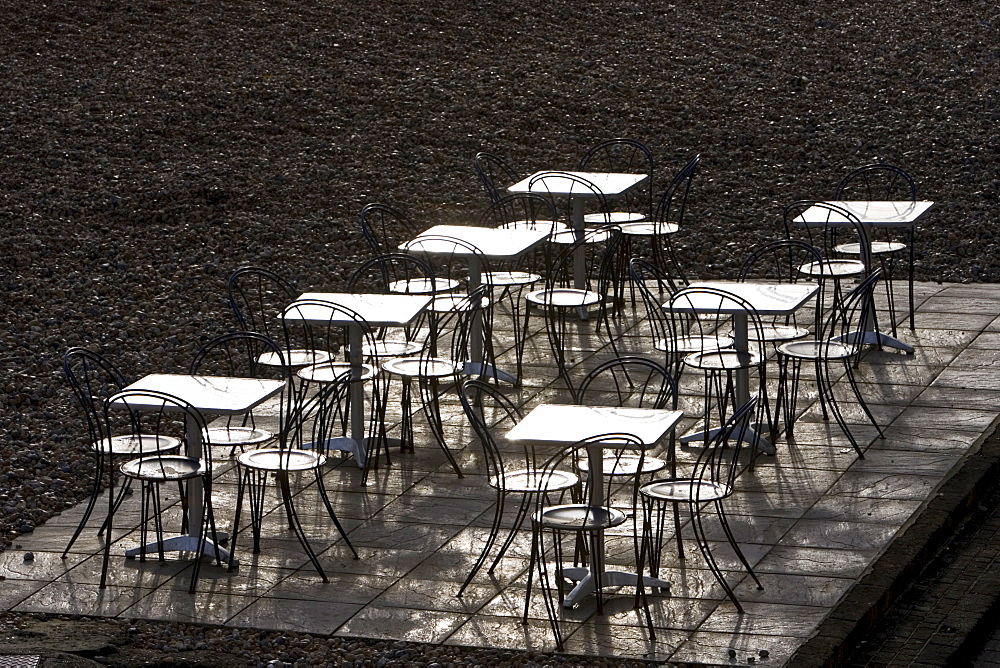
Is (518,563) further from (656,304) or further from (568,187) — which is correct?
(568,187)

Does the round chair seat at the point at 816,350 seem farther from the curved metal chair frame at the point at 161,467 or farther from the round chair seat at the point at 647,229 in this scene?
the curved metal chair frame at the point at 161,467

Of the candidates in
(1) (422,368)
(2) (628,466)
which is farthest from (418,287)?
(2) (628,466)

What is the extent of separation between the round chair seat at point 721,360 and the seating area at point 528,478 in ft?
0.08

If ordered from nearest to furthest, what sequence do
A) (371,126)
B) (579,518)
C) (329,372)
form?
(579,518) < (329,372) < (371,126)

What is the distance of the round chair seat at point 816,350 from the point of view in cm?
945

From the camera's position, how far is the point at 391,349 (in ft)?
32.9

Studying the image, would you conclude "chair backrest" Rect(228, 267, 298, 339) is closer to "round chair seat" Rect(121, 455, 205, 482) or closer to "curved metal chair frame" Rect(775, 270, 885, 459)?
"curved metal chair frame" Rect(775, 270, 885, 459)

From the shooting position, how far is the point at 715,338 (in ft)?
31.9

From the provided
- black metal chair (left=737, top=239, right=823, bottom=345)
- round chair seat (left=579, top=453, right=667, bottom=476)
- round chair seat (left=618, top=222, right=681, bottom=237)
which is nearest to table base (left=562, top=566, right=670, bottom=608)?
round chair seat (left=579, top=453, right=667, bottom=476)

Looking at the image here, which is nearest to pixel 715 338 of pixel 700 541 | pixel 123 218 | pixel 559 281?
pixel 700 541

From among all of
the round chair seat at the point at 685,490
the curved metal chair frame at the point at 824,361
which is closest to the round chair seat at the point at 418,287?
the curved metal chair frame at the point at 824,361

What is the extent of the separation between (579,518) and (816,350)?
302cm

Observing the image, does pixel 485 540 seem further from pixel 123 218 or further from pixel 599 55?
pixel 599 55

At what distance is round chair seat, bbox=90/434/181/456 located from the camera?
777 cm
